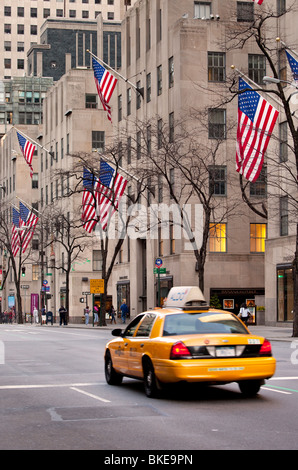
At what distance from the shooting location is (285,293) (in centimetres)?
4684

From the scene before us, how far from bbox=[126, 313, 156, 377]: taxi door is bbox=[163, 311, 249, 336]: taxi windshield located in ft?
1.48

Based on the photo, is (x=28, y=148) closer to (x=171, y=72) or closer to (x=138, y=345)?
(x=171, y=72)

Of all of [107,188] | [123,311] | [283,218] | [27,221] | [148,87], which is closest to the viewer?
[283,218]

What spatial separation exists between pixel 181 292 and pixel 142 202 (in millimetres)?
48825

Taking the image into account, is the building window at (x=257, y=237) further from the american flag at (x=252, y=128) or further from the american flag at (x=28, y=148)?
the american flag at (x=252, y=128)

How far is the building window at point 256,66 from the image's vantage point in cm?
5919

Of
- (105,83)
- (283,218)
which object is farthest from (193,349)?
(105,83)

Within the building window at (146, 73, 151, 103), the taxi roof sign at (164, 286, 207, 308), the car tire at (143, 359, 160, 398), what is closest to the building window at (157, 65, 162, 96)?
the building window at (146, 73, 151, 103)

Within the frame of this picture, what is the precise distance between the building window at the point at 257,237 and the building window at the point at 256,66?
1029 centimetres

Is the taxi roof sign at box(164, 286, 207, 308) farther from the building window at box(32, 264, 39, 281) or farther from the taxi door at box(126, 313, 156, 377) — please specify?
the building window at box(32, 264, 39, 281)

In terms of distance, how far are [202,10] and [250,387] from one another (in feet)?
170

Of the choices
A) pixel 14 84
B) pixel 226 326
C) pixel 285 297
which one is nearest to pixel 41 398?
pixel 226 326

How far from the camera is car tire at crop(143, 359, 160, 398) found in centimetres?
1355
